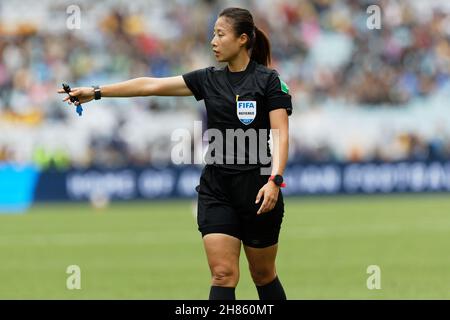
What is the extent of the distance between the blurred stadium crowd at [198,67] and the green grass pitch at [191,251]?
→ 226 cm

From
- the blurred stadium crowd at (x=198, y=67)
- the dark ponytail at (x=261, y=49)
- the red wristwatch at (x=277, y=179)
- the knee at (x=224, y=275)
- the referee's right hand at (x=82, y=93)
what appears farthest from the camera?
the blurred stadium crowd at (x=198, y=67)

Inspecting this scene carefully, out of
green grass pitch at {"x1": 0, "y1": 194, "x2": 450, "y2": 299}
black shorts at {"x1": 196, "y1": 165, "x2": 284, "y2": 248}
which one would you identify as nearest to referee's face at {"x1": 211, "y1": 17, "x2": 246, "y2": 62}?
black shorts at {"x1": 196, "y1": 165, "x2": 284, "y2": 248}

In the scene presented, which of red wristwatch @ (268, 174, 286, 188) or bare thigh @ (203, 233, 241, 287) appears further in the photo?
bare thigh @ (203, 233, 241, 287)

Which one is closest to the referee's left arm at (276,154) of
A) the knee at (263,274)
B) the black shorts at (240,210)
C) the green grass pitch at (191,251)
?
the black shorts at (240,210)

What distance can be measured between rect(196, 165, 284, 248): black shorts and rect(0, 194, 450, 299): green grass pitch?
3397mm

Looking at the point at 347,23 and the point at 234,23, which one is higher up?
the point at 347,23

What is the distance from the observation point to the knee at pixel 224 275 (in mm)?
7109

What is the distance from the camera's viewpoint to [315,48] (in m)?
30.3

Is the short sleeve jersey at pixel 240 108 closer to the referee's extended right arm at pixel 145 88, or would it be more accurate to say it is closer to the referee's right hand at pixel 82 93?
the referee's extended right arm at pixel 145 88

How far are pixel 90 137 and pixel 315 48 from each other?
7.61 m

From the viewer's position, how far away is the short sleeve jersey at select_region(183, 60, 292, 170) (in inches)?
283

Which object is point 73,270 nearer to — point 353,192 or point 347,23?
point 353,192

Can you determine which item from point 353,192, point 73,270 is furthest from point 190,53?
point 73,270

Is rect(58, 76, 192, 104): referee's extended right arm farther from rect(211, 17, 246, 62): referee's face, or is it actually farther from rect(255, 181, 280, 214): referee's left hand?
rect(255, 181, 280, 214): referee's left hand
